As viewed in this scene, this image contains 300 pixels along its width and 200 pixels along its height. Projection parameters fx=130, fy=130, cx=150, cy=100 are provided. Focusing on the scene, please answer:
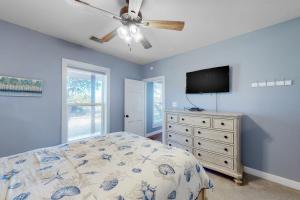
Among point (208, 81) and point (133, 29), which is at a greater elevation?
point (133, 29)

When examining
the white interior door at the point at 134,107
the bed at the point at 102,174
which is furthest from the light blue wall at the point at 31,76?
the white interior door at the point at 134,107

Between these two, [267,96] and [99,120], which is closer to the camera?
[267,96]

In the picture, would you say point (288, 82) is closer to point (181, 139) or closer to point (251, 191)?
point (251, 191)

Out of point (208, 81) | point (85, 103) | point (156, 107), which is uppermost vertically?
point (208, 81)

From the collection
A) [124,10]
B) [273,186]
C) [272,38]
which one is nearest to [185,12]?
[124,10]

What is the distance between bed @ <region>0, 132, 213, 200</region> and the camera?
0.83 metres

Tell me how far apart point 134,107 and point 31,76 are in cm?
243

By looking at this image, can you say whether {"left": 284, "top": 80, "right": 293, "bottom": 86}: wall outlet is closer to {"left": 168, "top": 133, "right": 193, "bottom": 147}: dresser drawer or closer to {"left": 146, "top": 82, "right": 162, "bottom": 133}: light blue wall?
{"left": 168, "top": 133, "right": 193, "bottom": 147}: dresser drawer

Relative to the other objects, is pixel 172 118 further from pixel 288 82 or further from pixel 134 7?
pixel 134 7

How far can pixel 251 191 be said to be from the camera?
187cm

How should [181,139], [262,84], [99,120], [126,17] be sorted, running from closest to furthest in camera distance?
[126,17], [262,84], [181,139], [99,120]

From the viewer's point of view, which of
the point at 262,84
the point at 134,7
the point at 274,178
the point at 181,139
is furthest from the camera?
the point at 181,139

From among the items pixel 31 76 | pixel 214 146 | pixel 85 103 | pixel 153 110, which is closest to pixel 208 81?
pixel 214 146

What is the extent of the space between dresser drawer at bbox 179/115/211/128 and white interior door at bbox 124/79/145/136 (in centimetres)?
166
